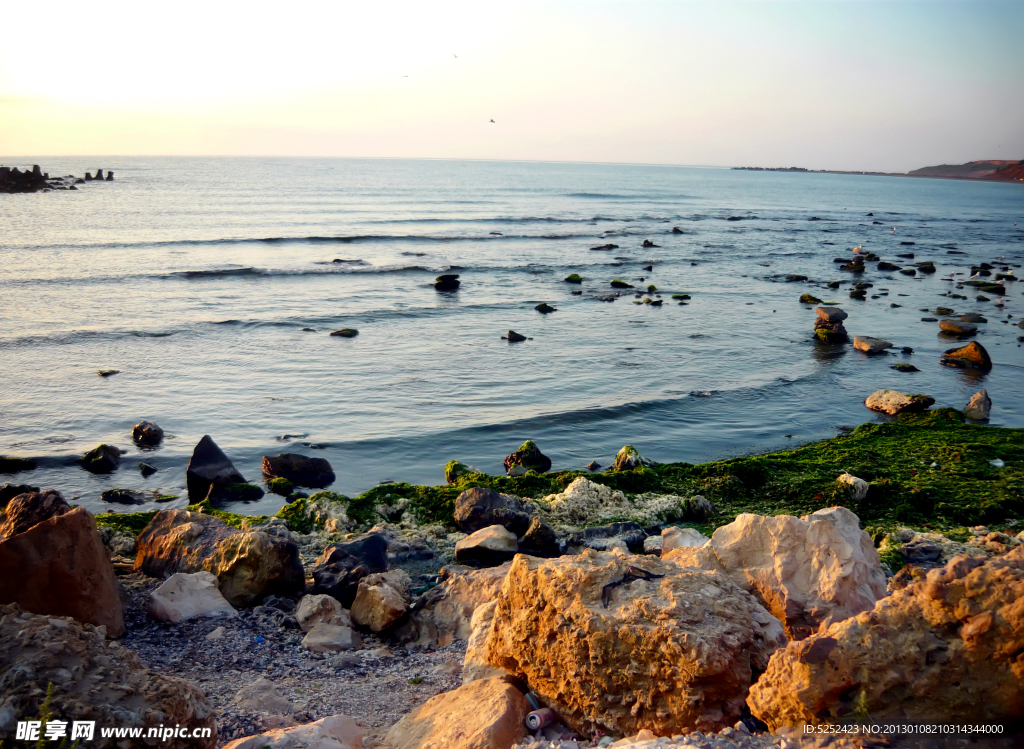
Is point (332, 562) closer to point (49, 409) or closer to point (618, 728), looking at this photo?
point (618, 728)

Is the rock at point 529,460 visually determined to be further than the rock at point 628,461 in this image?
Yes

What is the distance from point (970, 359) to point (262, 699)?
2109 cm

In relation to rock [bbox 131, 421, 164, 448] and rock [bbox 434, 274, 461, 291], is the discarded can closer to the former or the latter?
rock [bbox 131, 421, 164, 448]

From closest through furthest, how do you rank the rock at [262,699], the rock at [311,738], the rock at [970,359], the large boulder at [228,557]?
the rock at [311,738] → the rock at [262,699] → the large boulder at [228,557] → the rock at [970,359]

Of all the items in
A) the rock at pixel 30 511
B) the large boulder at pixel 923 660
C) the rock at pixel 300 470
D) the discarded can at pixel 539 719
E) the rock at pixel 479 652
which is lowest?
the rock at pixel 300 470

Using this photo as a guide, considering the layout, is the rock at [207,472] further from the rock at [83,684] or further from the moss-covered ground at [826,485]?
the rock at [83,684]

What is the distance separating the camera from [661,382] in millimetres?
18500

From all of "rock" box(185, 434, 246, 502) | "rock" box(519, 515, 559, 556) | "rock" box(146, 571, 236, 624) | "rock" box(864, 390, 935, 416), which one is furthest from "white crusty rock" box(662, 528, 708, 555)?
"rock" box(864, 390, 935, 416)

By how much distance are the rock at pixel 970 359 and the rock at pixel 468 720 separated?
19.8m

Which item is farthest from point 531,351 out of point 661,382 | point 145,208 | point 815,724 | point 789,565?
point 145,208

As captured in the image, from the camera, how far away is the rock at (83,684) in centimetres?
417

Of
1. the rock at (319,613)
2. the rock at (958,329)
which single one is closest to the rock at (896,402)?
the rock at (958,329)

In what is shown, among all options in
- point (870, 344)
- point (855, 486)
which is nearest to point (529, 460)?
point (855, 486)

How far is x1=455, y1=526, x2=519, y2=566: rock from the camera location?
911 cm
